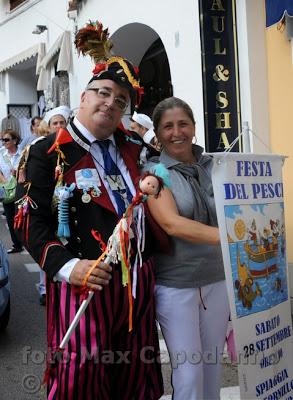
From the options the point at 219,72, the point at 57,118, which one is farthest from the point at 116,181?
the point at 219,72

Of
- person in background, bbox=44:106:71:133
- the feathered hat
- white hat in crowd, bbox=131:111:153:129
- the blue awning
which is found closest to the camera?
the feathered hat

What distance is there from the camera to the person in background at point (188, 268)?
2588 millimetres

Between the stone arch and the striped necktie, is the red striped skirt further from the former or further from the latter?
the stone arch

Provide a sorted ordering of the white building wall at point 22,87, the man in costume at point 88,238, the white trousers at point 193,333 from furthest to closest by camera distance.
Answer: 1. the white building wall at point 22,87
2. the white trousers at point 193,333
3. the man in costume at point 88,238

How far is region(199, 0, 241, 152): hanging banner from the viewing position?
563 cm

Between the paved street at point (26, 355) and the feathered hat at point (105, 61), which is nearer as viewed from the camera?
the feathered hat at point (105, 61)

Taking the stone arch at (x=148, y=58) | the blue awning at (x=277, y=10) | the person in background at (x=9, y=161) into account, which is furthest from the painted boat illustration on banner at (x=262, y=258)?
the stone arch at (x=148, y=58)

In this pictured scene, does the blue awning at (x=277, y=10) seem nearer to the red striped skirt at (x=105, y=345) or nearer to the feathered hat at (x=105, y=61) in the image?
the feathered hat at (x=105, y=61)

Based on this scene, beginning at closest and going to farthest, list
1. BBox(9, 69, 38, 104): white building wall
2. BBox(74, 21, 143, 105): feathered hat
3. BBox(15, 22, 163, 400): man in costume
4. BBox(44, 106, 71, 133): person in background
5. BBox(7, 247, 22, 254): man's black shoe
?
BBox(15, 22, 163, 400): man in costume, BBox(74, 21, 143, 105): feathered hat, BBox(44, 106, 71, 133): person in background, BBox(7, 247, 22, 254): man's black shoe, BBox(9, 69, 38, 104): white building wall

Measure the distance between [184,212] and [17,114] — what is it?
14.8 metres

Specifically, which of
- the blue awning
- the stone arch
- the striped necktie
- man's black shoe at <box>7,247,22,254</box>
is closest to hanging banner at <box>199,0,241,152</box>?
the blue awning

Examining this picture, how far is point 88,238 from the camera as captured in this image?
2439 mm

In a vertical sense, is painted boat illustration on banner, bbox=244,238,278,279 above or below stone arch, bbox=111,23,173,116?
below

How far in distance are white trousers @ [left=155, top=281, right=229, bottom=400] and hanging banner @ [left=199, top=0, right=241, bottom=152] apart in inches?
121
